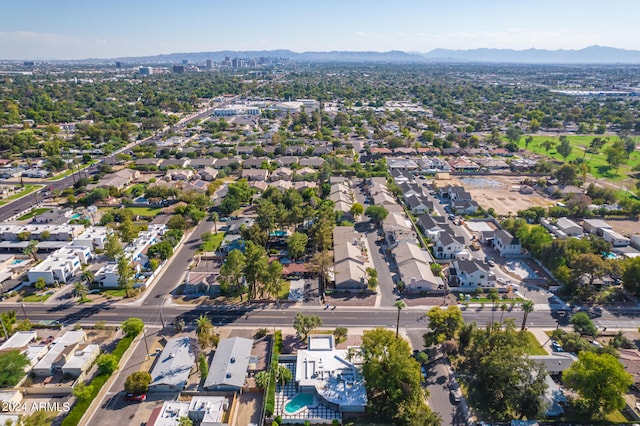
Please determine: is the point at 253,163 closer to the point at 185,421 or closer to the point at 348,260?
the point at 348,260

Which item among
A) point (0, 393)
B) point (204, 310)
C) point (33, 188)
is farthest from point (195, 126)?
point (0, 393)

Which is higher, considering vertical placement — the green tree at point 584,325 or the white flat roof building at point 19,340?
the green tree at point 584,325

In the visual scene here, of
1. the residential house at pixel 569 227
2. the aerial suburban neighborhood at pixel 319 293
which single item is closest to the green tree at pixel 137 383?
the aerial suburban neighborhood at pixel 319 293

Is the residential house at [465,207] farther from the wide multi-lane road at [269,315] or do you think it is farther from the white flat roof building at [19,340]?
the white flat roof building at [19,340]

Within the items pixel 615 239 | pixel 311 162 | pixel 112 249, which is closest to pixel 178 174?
pixel 311 162

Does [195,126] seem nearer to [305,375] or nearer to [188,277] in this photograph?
[188,277]

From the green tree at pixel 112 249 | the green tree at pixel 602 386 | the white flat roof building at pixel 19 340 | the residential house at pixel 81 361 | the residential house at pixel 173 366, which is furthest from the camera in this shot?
the green tree at pixel 112 249
